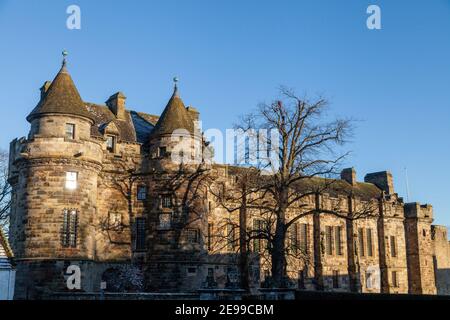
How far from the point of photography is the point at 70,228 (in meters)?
31.3

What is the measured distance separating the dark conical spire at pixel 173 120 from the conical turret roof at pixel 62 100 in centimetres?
462

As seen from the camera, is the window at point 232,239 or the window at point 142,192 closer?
the window at point 232,239

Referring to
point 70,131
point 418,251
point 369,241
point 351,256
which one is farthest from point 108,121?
point 418,251

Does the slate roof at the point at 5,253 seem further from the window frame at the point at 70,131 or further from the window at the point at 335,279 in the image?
the window at the point at 335,279

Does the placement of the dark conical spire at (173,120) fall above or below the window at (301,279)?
above

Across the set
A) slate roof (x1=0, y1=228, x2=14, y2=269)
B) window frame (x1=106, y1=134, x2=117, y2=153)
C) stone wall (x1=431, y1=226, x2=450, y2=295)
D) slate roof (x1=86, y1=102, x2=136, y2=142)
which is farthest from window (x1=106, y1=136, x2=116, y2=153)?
stone wall (x1=431, y1=226, x2=450, y2=295)

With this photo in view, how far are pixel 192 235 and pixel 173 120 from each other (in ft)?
23.6

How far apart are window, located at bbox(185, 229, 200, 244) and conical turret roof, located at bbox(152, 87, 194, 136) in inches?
237

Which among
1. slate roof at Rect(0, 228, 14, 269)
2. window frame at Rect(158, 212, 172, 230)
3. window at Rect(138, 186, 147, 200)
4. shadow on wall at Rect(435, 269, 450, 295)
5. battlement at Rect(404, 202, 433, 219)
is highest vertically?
battlement at Rect(404, 202, 433, 219)

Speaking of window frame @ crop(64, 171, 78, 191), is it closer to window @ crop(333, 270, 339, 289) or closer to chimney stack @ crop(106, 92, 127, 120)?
chimney stack @ crop(106, 92, 127, 120)

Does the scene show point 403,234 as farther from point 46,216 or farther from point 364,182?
point 46,216

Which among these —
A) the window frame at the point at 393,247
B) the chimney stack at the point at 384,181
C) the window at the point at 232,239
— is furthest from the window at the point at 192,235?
the chimney stack at the point at 384,181

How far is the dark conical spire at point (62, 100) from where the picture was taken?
106 ft

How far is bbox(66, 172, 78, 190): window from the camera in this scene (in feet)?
104
